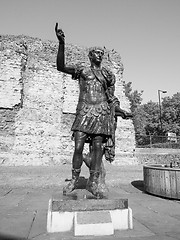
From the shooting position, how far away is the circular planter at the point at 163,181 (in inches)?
193

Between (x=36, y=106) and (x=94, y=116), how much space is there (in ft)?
40.5

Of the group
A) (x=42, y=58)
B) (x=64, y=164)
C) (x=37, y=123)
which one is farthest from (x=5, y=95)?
(x=64, y=164)

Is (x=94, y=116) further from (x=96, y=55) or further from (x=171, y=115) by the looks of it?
(x=171, y=115)

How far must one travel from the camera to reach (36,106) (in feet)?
49.0

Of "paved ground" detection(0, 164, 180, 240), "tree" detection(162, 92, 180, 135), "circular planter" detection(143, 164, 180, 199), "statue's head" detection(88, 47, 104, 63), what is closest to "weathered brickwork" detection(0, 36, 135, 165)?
"paved ground" detection(0, 164, 180, 240)

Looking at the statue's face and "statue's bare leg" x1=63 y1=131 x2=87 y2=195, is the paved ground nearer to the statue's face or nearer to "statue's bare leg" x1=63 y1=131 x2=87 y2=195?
"statue's bare leg" x1=63 y1=131 x2=87 y2=195

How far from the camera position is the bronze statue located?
124 inches

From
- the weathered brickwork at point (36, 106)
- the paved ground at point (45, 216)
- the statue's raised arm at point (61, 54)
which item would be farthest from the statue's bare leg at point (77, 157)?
the weathered brickwork at point (36, 106)

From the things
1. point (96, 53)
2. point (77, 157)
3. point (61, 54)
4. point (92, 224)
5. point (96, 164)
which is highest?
point (96, 53)

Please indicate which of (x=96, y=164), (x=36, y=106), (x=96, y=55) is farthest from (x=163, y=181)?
(x=36, y=106)

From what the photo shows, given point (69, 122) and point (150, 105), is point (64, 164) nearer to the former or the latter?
point (69, 122)

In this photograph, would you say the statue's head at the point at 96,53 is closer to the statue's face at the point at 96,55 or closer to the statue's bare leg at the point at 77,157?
the statue's face at the point at 96,55

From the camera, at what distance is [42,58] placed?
15891 mm

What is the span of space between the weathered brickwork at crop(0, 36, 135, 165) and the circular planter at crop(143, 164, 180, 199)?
9.95 m
